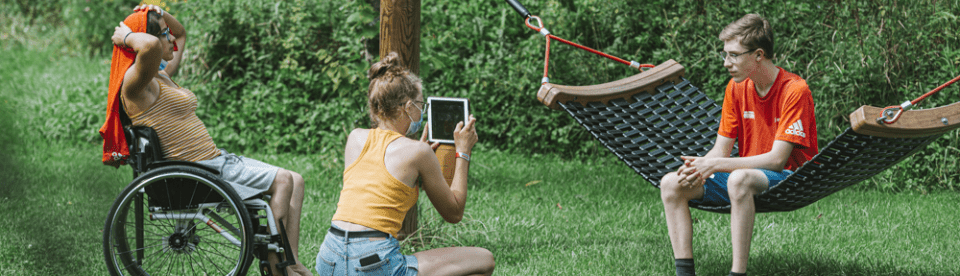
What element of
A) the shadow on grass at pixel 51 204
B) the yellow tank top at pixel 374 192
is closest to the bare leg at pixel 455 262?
the yellow tank top at pixel 374 192

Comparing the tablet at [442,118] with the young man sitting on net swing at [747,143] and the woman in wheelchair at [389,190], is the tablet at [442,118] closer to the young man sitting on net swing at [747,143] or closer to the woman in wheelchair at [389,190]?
the woman in wheelchair at [389,190]

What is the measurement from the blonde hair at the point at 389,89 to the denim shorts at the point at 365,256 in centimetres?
37

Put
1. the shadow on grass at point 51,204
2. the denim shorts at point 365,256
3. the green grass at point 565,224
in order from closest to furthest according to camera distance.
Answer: the denim shorts at point 365,256, the green grass at point 565,224, the shadow on grass at point 51,204

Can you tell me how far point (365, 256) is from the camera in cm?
224

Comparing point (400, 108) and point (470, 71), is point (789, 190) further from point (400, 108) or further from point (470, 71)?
point (470, 71)

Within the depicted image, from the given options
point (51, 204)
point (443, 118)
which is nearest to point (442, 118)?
point (443, 118)

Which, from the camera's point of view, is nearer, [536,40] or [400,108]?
[400,108]

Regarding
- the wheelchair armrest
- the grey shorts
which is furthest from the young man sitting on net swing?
the wheelchair armrest

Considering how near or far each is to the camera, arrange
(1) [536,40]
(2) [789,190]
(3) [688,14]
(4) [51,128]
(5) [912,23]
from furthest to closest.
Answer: (4) [51,128], (1) [536,40], (3) [688,14], (5) [912,23], (2) [789,190]

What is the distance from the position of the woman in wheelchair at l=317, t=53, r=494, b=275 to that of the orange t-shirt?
1.21 metres

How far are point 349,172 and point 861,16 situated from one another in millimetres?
4332

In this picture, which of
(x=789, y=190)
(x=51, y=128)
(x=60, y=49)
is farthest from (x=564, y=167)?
(x=60, y=49)

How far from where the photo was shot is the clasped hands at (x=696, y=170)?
275 cm

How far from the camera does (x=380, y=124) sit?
2.36 m
